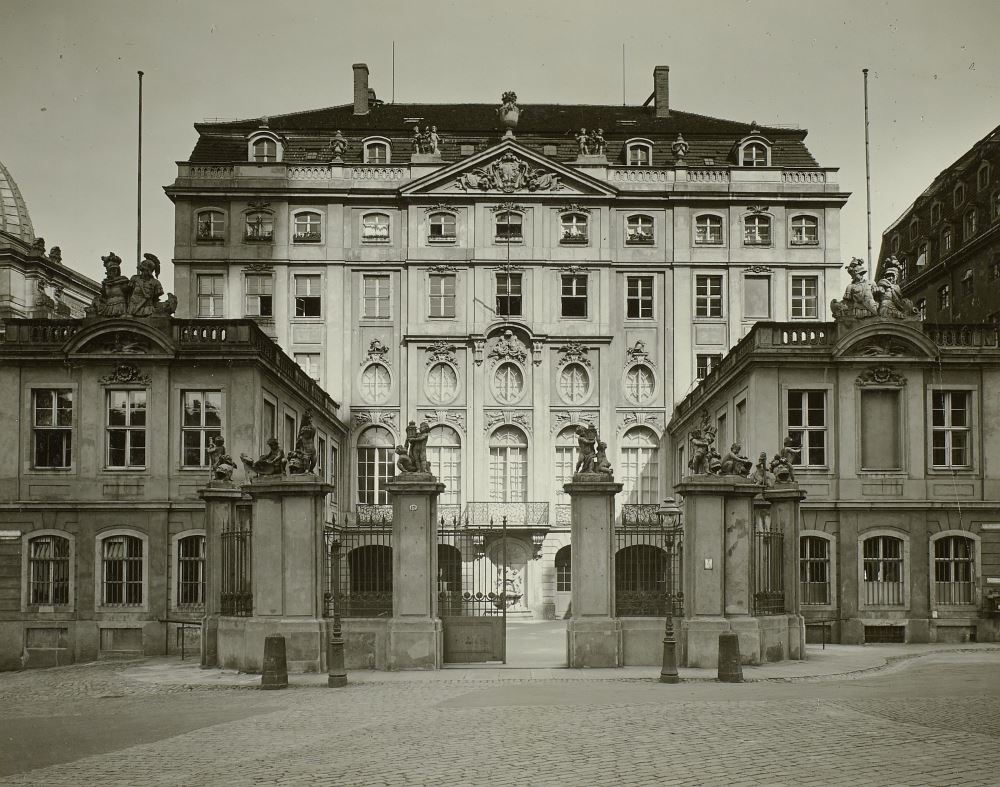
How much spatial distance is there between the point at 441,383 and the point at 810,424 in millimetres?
20046

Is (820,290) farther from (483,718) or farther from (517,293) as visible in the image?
(483,718)

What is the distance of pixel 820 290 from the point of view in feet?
176

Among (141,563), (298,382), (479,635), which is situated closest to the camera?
(479,635)

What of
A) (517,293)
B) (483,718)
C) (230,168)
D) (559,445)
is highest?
(230,168)

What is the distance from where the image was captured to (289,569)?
25.0 m

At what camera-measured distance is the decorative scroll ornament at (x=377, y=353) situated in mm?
53281

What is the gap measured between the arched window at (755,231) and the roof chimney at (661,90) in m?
9.07

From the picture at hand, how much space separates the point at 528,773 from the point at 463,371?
40.1 metres

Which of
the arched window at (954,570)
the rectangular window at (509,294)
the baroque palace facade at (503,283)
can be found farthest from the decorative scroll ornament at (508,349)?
the arched window at (954,570)

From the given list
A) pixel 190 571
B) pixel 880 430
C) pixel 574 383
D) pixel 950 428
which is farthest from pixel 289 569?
pixel 574 383

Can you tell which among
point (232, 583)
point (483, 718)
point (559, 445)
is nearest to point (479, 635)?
point (232, 583)

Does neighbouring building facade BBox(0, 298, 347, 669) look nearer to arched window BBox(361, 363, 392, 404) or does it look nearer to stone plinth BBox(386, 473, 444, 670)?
stone plinth BBox(386, 473, 444, 670)

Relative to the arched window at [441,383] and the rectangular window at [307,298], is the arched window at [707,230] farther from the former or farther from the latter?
the rectangular window at [307,298]

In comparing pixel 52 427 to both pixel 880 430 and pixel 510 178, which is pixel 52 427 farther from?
pixel 510 178
